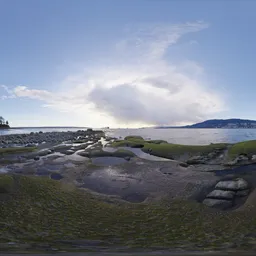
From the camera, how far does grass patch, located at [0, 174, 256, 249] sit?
8688 mm

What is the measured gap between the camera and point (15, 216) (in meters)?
10.9

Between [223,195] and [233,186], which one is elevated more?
[233,186]

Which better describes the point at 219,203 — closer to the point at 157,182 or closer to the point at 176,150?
the point at 157,182

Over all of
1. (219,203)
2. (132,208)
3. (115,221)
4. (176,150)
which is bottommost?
(132,208)

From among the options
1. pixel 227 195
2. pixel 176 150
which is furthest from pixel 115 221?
pixel 176 150

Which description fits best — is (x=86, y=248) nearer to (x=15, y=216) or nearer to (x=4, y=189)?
(x=15, y=216)

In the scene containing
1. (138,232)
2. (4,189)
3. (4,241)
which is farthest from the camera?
(4,189)

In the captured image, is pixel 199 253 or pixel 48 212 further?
pixel 48 212

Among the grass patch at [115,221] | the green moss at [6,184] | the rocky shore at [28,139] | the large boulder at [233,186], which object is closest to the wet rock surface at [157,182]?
the large boulder at [233,186]

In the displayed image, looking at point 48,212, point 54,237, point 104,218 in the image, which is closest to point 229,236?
point 104,218

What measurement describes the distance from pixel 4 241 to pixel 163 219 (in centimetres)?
816

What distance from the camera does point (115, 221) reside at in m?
10.7

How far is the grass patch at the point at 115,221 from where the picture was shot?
28.5 ft

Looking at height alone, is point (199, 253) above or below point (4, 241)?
above
